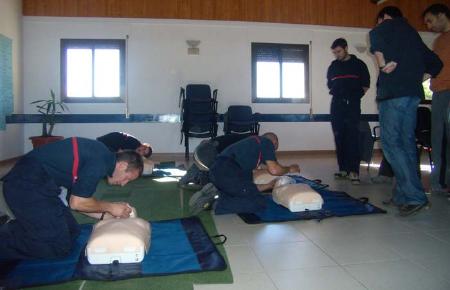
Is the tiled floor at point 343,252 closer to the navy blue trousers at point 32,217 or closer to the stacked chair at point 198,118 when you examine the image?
the navy blue trousers at point 32,217

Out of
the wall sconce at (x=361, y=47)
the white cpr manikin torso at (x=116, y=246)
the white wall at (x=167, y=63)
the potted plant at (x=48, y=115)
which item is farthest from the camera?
the wall sconce at (x=361, y=47)

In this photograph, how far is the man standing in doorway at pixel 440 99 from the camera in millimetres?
3311

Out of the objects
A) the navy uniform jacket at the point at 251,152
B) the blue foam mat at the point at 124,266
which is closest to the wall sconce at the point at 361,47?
the navy uniform jacket at the point at 251,152

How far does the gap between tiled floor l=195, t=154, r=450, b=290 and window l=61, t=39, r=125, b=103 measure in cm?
514

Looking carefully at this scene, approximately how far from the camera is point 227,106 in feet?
24.2

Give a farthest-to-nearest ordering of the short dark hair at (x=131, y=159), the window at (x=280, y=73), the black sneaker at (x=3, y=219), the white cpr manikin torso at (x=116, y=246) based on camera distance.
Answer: the window at (x=280, y=73), the black sneaker at (x=3, y=219), the short dark hair at (x=131, y=159), the white cpr manikin torso at (x=116, y=246)

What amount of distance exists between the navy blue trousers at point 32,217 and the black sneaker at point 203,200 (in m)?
1.12

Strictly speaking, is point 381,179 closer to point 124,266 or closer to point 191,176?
point 191,176

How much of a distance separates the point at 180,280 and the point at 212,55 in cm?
610

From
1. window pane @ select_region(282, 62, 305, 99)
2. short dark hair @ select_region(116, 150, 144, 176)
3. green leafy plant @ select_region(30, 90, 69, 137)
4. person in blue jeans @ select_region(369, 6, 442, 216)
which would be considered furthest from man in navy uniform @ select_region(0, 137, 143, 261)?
window pane @ select_region(282, 62, 305, 99)

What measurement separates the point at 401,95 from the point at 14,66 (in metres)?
6.36

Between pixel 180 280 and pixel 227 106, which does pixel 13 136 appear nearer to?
pixel 227 106

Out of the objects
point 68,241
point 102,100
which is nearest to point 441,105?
point 68,241

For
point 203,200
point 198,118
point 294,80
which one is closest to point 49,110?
point 198,118
